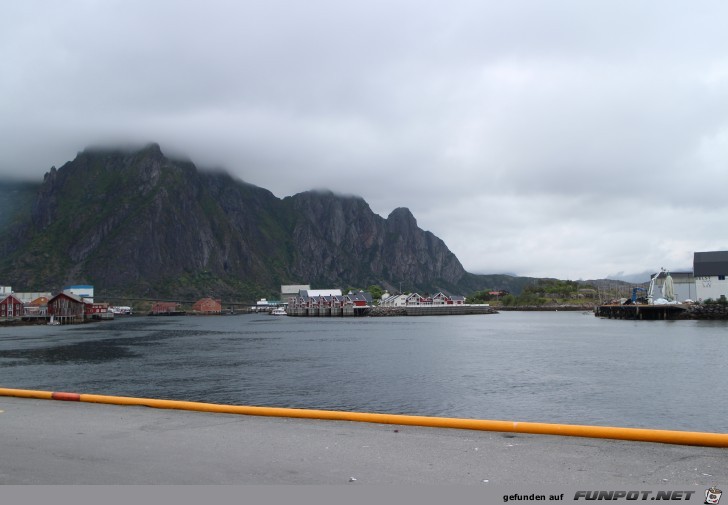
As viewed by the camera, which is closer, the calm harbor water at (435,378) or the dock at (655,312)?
the calm harbor water at (435,378)

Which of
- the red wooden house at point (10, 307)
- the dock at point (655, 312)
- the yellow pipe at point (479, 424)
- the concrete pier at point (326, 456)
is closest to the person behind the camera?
the concrete pier at point (326, 456)

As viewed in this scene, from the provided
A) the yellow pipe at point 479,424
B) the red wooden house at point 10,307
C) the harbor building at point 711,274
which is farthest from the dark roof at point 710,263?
the red wooden house at point 10,307

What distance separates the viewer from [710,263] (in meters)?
158

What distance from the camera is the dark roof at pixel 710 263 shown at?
507 ft

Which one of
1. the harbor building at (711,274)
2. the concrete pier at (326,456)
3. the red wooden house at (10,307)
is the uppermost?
the harbor building at (711,274)

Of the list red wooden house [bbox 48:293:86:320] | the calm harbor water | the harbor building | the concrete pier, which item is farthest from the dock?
the concrete pier

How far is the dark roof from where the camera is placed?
154525mm

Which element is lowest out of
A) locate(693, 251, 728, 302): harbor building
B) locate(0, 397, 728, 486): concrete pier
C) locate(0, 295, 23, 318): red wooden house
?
locate(0, 295, 23, 318): red wooden house

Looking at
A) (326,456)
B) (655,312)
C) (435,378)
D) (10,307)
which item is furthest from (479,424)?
(10,307)

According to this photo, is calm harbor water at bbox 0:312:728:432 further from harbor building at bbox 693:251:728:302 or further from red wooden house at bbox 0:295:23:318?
red wooden house at bbox 0:295:23:318

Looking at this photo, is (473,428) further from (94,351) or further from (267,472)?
(94,351)

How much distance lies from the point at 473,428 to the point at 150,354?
5727 cm

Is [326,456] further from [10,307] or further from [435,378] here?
[10,307]

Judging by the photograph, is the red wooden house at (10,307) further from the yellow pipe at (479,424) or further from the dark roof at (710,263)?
the dark roof at (710,263)
